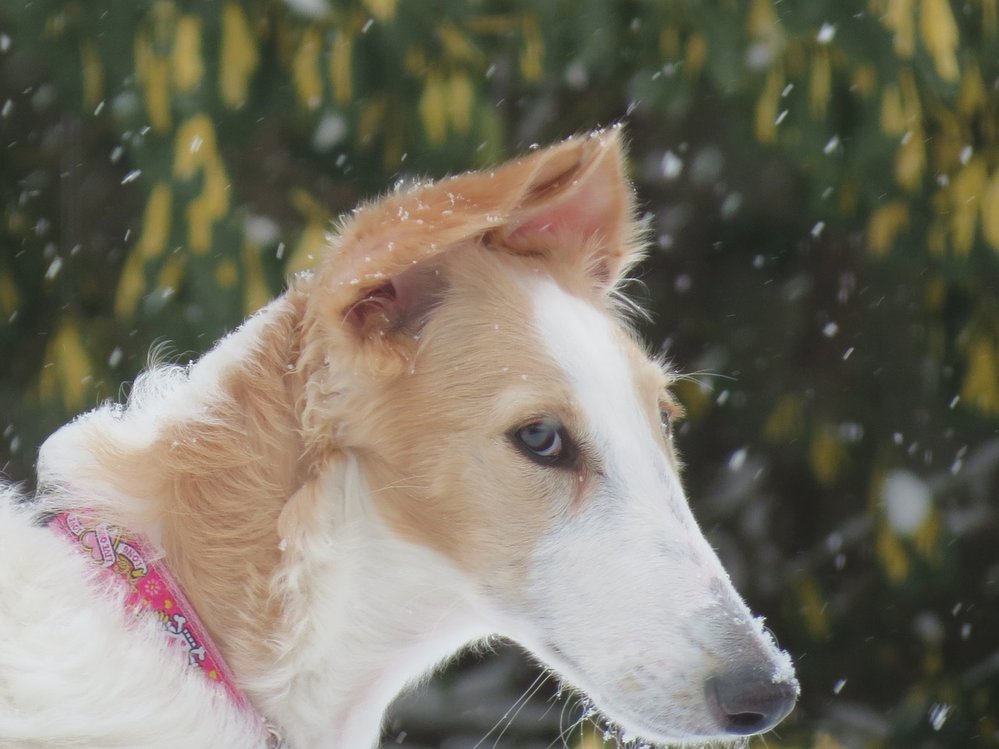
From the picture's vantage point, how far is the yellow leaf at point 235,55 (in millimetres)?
3303

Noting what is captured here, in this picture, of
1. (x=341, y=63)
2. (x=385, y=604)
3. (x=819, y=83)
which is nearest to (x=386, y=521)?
(x=385, y=604)

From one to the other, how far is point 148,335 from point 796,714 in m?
2.44

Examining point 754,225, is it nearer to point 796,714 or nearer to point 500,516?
point 796,714

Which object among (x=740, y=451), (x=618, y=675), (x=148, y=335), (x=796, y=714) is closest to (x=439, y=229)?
(x=618, y=675)

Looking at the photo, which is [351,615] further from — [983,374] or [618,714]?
[983,374]

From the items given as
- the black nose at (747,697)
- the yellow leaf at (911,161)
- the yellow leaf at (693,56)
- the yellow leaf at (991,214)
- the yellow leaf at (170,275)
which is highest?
the yellow leaf at (170,275)

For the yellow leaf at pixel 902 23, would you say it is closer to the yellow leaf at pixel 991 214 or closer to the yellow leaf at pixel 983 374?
the yellow leaf at pixel 991 214

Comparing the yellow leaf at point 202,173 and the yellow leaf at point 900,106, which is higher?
the yellow leaf at point 202,173

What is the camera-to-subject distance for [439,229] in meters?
1.98

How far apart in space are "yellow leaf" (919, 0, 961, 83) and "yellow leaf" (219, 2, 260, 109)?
1.81 meters

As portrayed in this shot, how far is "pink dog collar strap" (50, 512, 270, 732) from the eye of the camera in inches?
74.9

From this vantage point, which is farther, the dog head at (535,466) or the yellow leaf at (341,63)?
the yellow leaf at (341,63)

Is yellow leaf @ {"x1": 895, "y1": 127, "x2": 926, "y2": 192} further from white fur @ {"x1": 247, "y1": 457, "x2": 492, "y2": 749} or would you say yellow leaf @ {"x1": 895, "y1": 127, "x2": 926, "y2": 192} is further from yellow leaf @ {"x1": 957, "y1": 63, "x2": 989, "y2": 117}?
white fur @ {"x1": 247, "y1": 457, "x2": 492, "y2": 749}

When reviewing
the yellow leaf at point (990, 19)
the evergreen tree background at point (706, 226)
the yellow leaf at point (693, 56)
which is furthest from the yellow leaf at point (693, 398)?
the yellow leaf at point (990, 19)
